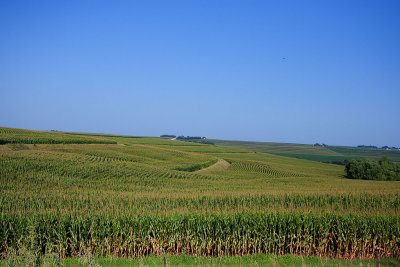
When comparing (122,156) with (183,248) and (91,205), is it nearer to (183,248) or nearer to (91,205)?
(91,205)

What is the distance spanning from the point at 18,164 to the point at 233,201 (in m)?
24.4

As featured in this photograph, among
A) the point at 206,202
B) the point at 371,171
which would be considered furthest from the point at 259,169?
the point at 206,202

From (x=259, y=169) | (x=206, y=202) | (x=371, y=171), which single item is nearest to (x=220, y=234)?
(x=206, y=202)

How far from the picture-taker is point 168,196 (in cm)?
2633

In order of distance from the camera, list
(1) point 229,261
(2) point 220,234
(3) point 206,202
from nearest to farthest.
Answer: (1) point 229,261 → (2) point 220,234 → (3) point 206,202

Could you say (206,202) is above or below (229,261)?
above

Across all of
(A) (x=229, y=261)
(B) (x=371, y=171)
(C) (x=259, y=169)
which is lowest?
(C) (x=259, y=169)

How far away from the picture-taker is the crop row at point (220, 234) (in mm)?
16328

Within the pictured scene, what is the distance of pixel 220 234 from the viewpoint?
1716 centimetres

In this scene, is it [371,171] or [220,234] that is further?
[371,171]

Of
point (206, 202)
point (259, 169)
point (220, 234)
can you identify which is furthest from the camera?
point (259, 169)

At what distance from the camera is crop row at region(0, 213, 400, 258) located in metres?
16.3

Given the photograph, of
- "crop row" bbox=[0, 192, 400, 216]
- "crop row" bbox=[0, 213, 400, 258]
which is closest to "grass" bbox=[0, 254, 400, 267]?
"crop row" bbox=[0, 213, 400, 258]

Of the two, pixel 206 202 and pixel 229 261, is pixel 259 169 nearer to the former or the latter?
pixel 206 202
